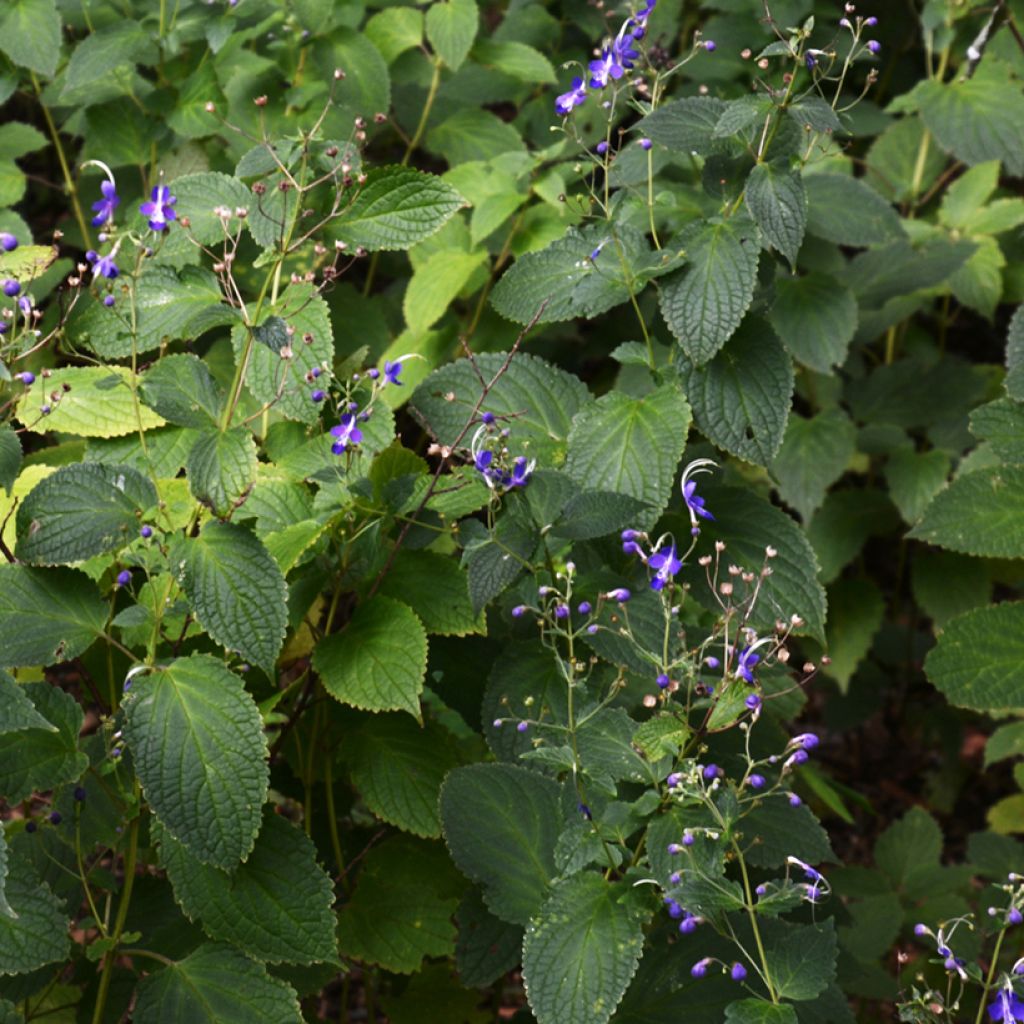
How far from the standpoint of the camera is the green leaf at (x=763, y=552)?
2312 millimetres

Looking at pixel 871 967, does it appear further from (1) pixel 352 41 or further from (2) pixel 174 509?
(1) pixel 352 41

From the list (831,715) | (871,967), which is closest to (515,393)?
(871,967)

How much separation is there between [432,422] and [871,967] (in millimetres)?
1566

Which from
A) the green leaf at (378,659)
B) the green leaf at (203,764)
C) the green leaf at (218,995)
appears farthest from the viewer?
the green leaf at (378,659)

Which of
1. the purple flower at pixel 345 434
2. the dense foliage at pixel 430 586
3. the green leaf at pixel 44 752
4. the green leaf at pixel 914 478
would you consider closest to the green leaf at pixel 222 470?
the dense foliage at pixel 430 586

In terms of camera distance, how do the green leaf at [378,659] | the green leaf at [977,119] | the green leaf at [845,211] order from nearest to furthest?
the green leaf at [378,659] → the green leaf at [845,211] → the green leaf at [977,119]

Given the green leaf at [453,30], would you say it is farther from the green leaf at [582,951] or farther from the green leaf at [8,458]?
the green leaf at [582,951]

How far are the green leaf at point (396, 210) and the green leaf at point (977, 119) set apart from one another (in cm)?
187

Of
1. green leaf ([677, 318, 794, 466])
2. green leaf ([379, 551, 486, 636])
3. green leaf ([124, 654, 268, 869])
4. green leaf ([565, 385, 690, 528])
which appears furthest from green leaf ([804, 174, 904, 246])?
green leaf ([124, 654, 268, 869])

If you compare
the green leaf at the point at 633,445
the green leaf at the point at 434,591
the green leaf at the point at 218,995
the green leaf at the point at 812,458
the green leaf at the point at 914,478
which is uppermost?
the green leaf at the point at 633,445

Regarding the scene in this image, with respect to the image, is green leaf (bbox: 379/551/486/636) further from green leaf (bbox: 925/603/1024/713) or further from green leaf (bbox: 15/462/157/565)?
green leaf (bbox: 925/603/1024/713)

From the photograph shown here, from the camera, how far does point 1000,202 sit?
3924 millimetres

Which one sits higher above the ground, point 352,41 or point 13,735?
point 352,41

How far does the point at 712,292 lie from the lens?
2.21 metres
